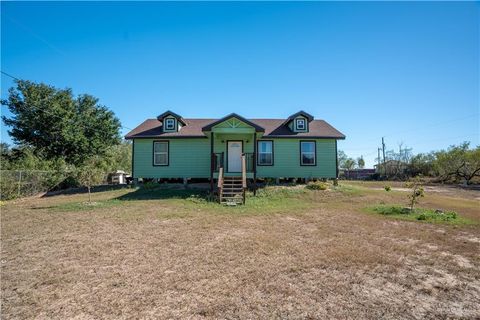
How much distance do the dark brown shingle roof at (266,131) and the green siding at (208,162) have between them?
1.28 feet

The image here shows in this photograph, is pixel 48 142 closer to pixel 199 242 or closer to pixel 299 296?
pixel 199 242

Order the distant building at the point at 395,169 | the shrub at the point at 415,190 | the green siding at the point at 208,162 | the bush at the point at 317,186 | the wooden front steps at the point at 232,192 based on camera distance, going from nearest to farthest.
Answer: the shrub at the point at 415,190 < the wooden front steps at the point at 232,192 < the bush at the point at 317,186 < the green siding at the point at 208,162 < the distant building at the point at 395,169

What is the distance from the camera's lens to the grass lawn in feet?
11.8

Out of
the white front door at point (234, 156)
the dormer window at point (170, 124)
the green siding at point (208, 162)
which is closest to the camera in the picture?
the white front door at point (234, 156)

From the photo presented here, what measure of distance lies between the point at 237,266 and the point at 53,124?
88.4ft

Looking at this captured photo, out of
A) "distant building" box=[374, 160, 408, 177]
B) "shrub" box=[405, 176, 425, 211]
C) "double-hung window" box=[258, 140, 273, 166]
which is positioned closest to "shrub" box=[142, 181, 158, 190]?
"double-hung window" box=[258, 140, 273, 166]

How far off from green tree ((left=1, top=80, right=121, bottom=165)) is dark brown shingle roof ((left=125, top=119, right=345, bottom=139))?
1070 centimetres

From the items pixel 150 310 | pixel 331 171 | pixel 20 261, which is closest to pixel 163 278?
pixel 150 310

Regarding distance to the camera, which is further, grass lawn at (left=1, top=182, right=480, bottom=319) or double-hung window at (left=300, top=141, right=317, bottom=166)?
double-hung window at (left=300, top=141, right=317, bottom=166)

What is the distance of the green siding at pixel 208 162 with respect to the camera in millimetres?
17188

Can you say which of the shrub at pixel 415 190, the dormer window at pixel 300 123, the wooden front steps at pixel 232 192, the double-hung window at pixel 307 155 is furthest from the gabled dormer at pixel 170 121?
the shrub at pixel 415 190

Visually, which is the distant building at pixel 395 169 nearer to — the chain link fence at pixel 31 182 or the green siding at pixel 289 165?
the green siding at pixel 289 165

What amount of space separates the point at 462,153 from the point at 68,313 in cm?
3500

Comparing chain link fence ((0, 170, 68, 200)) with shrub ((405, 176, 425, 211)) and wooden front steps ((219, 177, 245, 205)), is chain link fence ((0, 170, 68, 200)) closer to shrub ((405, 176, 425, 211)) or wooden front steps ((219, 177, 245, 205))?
wooden front steps ((219, 177, 245, 205))
